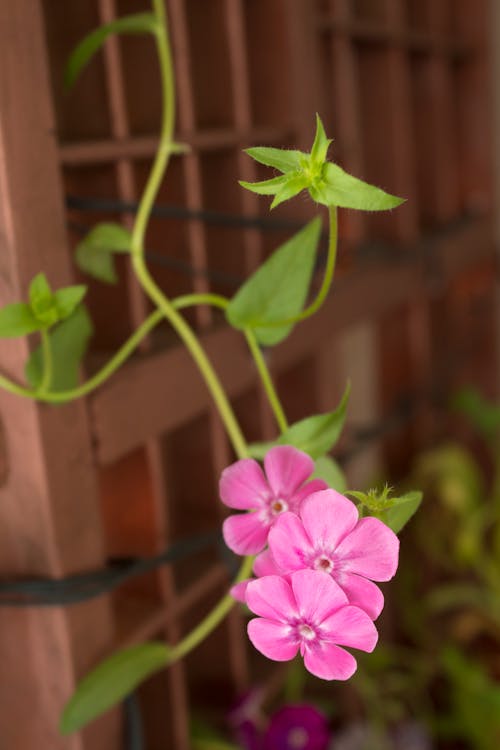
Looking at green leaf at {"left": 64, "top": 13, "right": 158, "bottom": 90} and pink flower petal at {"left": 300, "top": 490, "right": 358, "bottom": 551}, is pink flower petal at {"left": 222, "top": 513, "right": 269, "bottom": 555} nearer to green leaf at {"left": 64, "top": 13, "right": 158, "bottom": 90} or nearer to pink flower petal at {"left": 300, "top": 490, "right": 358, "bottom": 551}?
pink flower petal at {"left": 300, "top": 490, "right": 358, "bottom": 551}

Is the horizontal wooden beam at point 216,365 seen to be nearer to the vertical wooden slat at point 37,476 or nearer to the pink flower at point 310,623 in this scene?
the vertical wooden slat at point 37,476

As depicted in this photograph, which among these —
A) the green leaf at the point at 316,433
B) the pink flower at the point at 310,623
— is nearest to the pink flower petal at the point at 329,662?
the pink flower at the point at 310,623

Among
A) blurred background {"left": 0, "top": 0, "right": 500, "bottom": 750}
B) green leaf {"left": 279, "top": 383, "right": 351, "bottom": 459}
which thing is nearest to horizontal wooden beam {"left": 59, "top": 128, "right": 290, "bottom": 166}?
blurred background {"left": 0, "top": 0, "right": 500, "bottom": 750}

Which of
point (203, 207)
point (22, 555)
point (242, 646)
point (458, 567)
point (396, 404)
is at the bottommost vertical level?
point (458, 567)

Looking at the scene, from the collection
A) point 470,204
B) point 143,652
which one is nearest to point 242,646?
point 143,652

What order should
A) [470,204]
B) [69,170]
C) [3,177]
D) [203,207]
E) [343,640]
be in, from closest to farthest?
[343,640] → [3,177] → [69,170] → [203,207] → [470,204]

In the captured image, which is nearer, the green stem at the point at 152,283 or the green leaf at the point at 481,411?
the green stem at the point at 152,283

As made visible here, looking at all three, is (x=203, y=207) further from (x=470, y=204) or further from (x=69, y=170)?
(x=470, y=204)
